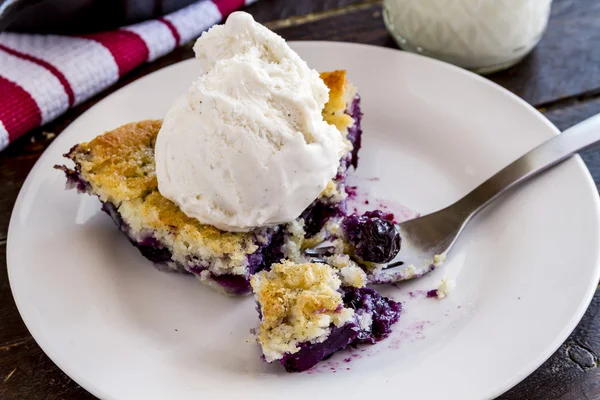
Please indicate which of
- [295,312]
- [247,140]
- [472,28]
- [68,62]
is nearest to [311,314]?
[295,312]

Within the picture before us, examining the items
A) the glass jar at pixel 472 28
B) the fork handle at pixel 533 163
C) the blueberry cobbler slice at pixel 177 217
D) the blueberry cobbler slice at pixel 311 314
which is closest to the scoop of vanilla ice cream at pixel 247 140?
the blueberry cobbler slice at pixel 177 217

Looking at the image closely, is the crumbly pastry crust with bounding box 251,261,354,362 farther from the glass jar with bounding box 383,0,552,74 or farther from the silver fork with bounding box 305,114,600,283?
the glass jar with bounding box 383,0,552,74

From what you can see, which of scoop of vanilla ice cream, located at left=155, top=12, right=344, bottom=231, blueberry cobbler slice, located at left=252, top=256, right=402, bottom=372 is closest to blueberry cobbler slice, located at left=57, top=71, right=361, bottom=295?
scoop of vanilla ice cream, located at left=155, top=12, right=344, bottom=231

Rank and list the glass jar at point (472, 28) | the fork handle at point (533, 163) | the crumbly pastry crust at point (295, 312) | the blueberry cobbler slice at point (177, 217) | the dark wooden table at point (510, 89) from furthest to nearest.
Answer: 1. the glass jar at point (472, 28)
2. the fork handle at point (533, 163)
3. the blueberry cobbler slice at point (177, 217)
4. the dark wooden table at point (510, 89)
5. the crumbly pastry crust at point (295, 312)

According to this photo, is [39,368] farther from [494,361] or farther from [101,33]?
[101,33]

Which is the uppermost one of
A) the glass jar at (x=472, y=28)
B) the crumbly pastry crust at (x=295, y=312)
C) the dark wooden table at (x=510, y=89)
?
the glass jar at (x=472, y=28)

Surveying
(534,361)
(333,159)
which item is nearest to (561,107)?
(333,159)

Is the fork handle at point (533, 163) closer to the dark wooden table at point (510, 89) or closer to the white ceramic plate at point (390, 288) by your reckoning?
the white ceramic plate at point (390, 288)

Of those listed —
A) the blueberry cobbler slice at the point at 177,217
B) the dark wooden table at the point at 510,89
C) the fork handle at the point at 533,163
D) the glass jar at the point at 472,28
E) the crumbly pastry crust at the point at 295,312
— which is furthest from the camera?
the glass jar at the point at 472,28
